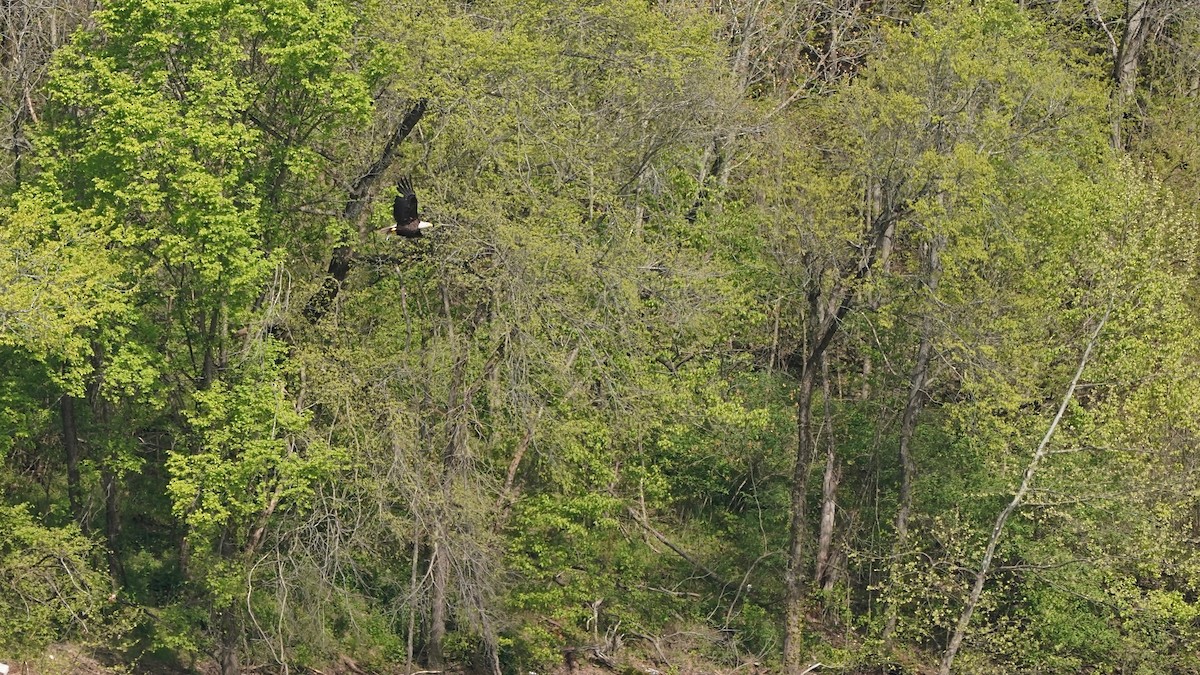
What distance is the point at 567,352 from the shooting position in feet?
81.0

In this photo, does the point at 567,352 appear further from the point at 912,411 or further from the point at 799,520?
the point at 912,411

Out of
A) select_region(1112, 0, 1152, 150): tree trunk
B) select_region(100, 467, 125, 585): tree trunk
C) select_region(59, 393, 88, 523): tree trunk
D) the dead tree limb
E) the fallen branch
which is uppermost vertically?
select_region(1112, 0, 1152, 150): tree trunk

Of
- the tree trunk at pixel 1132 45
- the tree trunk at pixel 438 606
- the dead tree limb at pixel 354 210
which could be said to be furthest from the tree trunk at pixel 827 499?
the tree trunk at pixel 1132 45

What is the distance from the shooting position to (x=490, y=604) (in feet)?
83.2

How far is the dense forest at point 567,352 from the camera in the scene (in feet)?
76.7

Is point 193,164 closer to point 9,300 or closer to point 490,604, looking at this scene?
point 9,300

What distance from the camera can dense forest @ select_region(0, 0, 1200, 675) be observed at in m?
23.4

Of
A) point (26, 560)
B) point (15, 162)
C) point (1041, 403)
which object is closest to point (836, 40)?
point (1041, 403)

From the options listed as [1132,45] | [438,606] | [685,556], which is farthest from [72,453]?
[1132,45]

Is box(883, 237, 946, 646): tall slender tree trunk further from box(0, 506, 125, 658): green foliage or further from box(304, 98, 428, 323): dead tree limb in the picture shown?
box(0, 506, 125, 658): green foliage

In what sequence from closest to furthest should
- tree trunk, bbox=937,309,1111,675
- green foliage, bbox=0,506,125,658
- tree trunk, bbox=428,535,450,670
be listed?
green foliage, bbox=0,506,125,658
tree trunk, bbox=428,535,450,670
tree trunk, bbox=937,309,1111,675

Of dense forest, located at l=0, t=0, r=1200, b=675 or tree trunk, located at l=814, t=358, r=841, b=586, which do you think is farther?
tree trunk, located at l=814, t=358, r=841, b=586

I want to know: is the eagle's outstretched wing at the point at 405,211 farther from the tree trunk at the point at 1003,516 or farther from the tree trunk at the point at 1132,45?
the tree trunk at the point at 1132,45

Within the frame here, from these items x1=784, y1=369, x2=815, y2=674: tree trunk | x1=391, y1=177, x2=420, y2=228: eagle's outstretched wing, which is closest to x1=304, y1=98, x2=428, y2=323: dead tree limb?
x1=391, y1=177, x2=420, y2=228: eagle's outstretched wing
